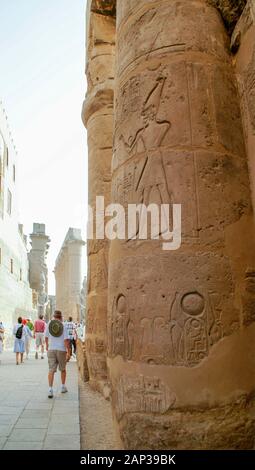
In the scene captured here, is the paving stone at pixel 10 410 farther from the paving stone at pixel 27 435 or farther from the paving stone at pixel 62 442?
the paving stone at pixel 62 442

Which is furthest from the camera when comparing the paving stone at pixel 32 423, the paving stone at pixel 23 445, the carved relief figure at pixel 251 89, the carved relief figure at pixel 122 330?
the paving stone at pixel 32 423

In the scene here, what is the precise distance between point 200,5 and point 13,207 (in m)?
21.2

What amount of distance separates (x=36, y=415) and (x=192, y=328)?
3.36m

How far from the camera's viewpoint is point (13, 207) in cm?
2258

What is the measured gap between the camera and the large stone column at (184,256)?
6.83 ft

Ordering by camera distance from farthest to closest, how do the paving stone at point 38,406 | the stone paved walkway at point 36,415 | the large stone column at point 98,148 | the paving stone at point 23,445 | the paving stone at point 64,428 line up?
the large stone column at point 98,148 < the paving stone at point 38,406 < the paving stone at point 64,428 < the stone paved walkway at point 36,415 < the paving stone at point 23,445

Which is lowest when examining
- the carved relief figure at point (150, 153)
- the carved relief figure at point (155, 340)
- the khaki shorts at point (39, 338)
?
the khaki shorts at point (39, 338)

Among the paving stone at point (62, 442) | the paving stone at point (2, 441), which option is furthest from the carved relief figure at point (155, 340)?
the paving stone at point (2, 441)

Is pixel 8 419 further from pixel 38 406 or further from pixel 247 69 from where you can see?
pixel 247 69

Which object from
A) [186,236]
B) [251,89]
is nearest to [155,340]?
[186,236]

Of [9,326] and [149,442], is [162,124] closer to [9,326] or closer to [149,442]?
[149,442]

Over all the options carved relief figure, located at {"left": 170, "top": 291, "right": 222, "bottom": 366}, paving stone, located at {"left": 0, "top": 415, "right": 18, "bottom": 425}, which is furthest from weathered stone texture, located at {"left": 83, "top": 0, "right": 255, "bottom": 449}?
paving stone, located at {"left": 0, "top": 415, "right": 18, "bottom": 425}

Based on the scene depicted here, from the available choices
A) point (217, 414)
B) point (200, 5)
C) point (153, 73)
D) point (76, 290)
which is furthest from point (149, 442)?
point (76, 290)

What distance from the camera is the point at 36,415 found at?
181 inches
